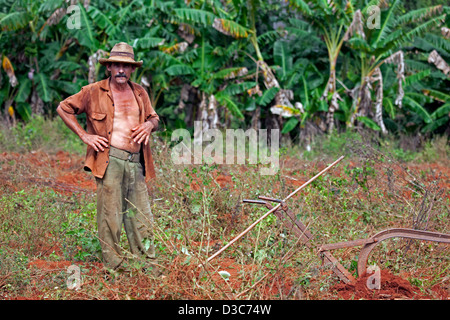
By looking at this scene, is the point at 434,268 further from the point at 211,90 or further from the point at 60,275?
the point at 211,90

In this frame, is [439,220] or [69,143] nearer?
[439,220]

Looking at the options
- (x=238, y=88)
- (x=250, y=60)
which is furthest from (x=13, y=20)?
(x=250, y=60)

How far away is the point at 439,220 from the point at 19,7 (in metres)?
12.1

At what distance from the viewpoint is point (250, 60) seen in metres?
14.0

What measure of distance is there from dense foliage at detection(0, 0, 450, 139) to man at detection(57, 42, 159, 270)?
7.68 m

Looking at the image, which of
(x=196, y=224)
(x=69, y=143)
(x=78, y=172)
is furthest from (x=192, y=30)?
(x=196, y=224)

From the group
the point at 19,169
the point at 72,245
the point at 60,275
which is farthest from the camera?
the point at 19,169

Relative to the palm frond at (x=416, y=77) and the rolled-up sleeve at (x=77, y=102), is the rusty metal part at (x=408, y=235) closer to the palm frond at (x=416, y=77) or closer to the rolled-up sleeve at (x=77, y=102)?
the rolled-up sleeve at (x=77, y=102)

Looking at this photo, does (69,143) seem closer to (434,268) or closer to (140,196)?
(140,196)

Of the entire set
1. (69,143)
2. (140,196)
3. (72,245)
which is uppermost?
(140,196)

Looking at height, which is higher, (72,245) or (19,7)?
(19,7)

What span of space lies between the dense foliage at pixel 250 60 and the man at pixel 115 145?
7.68 metres

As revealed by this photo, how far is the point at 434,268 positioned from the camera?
4.65 m

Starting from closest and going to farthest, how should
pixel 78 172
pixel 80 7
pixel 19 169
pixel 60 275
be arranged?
pixel 60 275 → pixel 19 169 → pixel 78 172 → pixel 80 7
